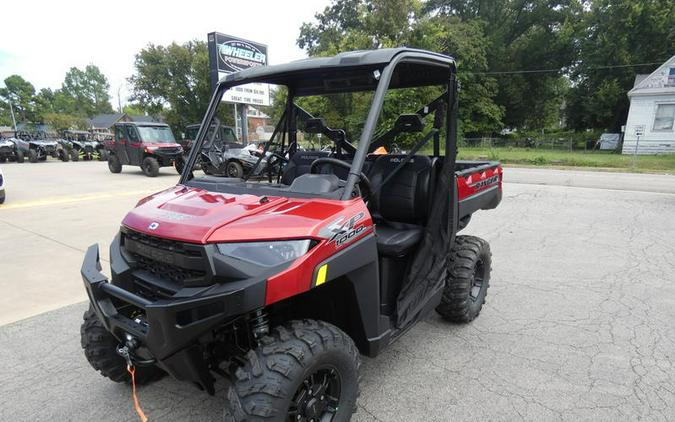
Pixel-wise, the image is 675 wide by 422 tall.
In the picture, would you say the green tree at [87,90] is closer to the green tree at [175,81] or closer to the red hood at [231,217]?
the green tree at [175,81]

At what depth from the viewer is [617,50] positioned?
106ft

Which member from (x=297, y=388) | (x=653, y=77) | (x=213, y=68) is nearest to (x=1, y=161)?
(x=213, y=68)

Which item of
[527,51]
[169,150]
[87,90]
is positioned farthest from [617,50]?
[87,90]

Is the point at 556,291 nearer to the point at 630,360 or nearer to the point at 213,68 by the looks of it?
the point at 630,360

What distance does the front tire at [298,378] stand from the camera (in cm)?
173

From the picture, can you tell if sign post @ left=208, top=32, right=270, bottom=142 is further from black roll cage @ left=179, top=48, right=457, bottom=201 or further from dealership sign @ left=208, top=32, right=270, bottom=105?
black roll cage @ left=179, top=48, right=457, bottom=201

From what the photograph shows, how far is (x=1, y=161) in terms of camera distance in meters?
24.2

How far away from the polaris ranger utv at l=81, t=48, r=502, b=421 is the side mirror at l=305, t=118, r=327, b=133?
0.29 m

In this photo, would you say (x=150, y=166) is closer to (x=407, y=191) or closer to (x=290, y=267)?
(x=407, y=191)

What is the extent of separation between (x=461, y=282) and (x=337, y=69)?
6.52ft

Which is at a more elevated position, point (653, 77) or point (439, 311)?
point (653, 77)

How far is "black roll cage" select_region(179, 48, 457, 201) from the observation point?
2197mm

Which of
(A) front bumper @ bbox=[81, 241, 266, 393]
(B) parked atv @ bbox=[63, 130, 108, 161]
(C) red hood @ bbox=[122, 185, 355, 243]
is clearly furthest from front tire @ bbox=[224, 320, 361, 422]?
(B) parked atv @ bbox=[63, 130, 108, 161]

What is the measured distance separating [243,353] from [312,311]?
447 mm
